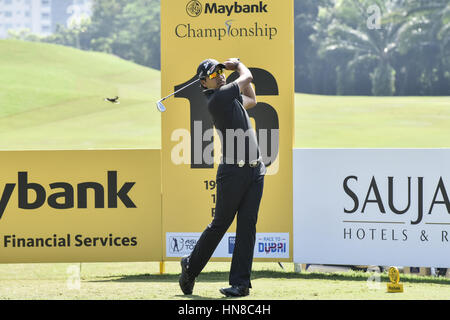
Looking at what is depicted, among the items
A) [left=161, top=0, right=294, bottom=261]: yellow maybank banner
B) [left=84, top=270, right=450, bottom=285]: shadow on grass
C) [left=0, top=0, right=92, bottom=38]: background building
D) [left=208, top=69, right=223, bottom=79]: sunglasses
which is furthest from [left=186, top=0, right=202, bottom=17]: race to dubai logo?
[left=0, top=0, right=92, bottom=38]: background building

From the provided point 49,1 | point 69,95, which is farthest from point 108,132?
point 49,1

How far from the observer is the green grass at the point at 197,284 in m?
6.58

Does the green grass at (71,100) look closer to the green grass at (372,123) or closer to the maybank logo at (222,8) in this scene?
the green grass at (372,123)

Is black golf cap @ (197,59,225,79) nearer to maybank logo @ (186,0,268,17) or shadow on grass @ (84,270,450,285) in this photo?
maybank logo @ (186,0,268,17)

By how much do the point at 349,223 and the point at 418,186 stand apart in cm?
84

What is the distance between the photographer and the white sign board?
26.4ft

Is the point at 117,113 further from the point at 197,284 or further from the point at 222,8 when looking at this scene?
the point at 197,284

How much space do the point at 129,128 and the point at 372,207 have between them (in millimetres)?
34868

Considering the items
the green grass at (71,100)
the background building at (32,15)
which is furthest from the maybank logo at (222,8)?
the background building at (32,15)

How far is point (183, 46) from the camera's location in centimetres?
860

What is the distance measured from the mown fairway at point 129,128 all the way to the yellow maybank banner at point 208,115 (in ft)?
1.64

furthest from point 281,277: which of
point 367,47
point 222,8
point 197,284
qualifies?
point 367,47

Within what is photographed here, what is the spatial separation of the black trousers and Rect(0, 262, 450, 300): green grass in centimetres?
27

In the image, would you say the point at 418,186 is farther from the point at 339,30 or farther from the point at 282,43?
the point at 339,30
